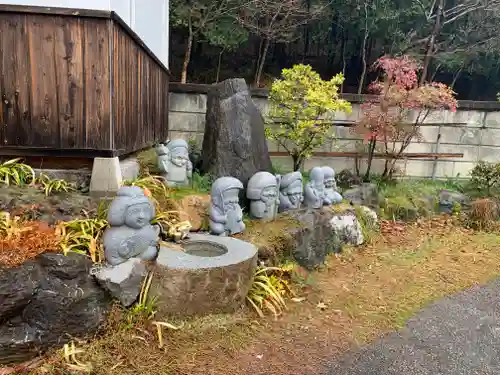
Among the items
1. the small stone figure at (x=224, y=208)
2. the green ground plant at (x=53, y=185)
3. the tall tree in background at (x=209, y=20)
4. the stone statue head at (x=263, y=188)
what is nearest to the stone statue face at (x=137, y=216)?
the small stone figure at (x=224, y=208)

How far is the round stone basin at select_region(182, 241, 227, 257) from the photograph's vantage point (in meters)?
4.32

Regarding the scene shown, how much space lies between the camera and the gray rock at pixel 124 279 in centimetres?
350

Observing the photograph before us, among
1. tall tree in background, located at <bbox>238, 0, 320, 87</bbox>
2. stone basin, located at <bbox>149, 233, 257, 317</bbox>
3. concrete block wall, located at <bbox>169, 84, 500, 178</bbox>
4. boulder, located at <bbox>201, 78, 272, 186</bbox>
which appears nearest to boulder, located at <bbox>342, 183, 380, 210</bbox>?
concrete block wall, located at <bbox>169, 84, 500, 178</bbox>

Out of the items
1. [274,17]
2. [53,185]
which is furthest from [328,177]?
[274,17]

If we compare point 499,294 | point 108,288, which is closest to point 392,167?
point 499,294

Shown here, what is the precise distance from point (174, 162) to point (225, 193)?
1.45 m

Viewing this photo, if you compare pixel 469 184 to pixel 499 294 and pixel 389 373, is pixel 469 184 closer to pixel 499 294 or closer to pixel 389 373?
pixel 499 294

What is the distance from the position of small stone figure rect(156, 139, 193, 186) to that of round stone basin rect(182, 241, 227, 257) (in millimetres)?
1770

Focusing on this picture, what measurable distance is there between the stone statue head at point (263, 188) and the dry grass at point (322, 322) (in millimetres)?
1357

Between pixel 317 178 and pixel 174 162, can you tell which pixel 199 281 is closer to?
pixel 174 162

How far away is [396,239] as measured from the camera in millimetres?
6965

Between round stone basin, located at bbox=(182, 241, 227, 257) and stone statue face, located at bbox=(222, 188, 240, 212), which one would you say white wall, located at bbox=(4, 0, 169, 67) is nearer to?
stone statue face, located at bbox=(222, 188, 240, 212)

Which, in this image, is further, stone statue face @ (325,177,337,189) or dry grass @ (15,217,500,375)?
stone statue face @ (325,177,337,189)

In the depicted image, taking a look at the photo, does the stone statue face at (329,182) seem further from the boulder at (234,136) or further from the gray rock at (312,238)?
the boulder at (234,136)
